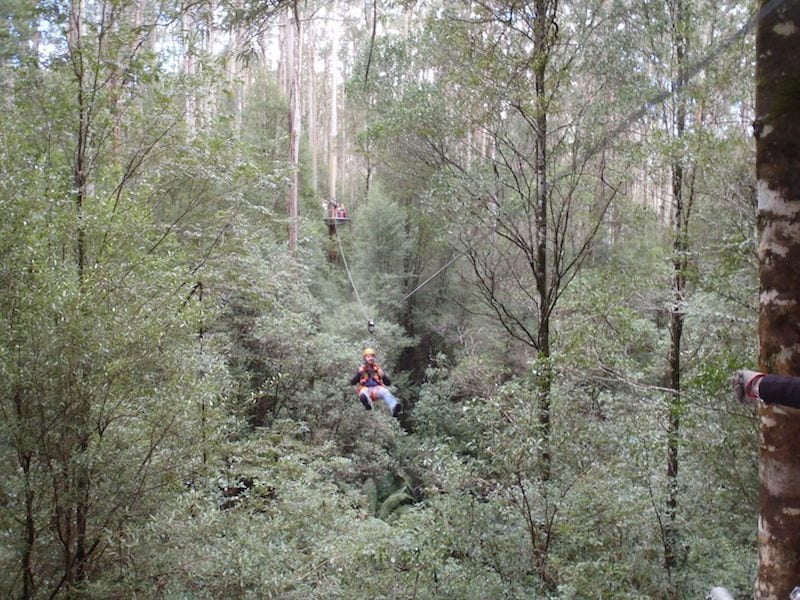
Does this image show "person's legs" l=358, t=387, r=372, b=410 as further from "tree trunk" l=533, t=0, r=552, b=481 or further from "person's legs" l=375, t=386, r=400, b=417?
"tree trunk" l=533, t=0, r=552, b=481

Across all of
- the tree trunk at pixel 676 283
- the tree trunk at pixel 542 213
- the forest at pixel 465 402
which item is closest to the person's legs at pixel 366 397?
the forest at pixel 465 402

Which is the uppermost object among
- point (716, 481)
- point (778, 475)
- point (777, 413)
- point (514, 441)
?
point (777, 413)

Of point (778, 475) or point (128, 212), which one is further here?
point (128, 212)

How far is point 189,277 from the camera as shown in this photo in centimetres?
555

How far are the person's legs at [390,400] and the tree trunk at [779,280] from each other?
15.8 feet

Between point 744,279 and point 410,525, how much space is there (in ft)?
14.9

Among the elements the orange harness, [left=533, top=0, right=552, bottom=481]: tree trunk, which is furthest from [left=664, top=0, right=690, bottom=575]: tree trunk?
the orange harness

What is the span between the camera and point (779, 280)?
1855 mm

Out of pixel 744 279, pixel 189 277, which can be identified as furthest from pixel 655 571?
pixel 189 277

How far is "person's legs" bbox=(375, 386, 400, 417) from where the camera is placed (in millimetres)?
6516

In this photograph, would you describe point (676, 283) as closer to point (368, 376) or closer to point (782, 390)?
point (368, 376)

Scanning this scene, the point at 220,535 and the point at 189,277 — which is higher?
the point at 189,277

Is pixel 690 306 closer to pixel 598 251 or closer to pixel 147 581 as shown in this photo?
pixel 147 581

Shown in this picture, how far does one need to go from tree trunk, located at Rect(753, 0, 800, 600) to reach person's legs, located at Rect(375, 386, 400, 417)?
483 cm
